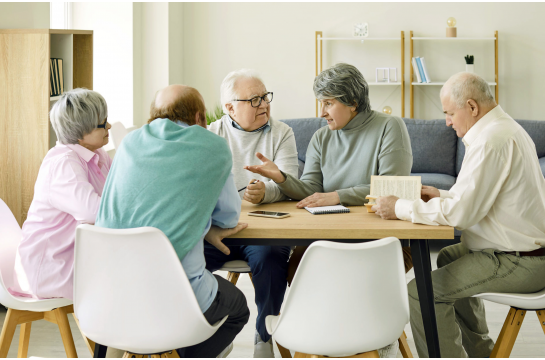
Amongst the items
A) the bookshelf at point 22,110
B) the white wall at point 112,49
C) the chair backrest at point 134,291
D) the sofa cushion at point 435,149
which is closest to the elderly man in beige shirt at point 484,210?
the chair backrest at point 134,291

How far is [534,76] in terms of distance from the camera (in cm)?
553

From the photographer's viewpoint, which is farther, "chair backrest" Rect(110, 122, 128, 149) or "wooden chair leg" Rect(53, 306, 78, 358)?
"chair backrest" Rect(110, 122, 128, 149)

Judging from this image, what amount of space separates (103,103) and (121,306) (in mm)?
809

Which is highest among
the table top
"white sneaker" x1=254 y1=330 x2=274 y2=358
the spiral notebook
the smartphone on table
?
the spiral notebook

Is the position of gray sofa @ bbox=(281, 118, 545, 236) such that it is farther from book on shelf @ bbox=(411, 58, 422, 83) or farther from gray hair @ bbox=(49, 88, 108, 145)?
gray hair @ bbox=(49, 88, 108, 145)

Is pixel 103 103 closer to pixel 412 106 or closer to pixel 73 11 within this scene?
pixel 73 11

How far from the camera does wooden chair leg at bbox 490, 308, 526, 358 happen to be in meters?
1.72

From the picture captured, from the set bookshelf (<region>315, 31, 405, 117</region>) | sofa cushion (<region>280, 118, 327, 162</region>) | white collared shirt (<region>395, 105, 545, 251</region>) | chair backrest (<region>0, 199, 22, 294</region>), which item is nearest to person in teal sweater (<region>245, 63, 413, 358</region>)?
white collared shirt (<region>395, 105, 545, 251</region>)

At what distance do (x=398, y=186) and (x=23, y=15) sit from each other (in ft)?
7.81

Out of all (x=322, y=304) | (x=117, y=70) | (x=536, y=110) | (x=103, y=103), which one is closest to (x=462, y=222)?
(x=322, y=304)

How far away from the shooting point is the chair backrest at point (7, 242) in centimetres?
179

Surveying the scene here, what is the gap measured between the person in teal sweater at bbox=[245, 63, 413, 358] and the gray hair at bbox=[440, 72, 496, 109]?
347mm

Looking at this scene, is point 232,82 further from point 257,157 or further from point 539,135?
point 539,135

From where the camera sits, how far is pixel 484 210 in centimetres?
168
